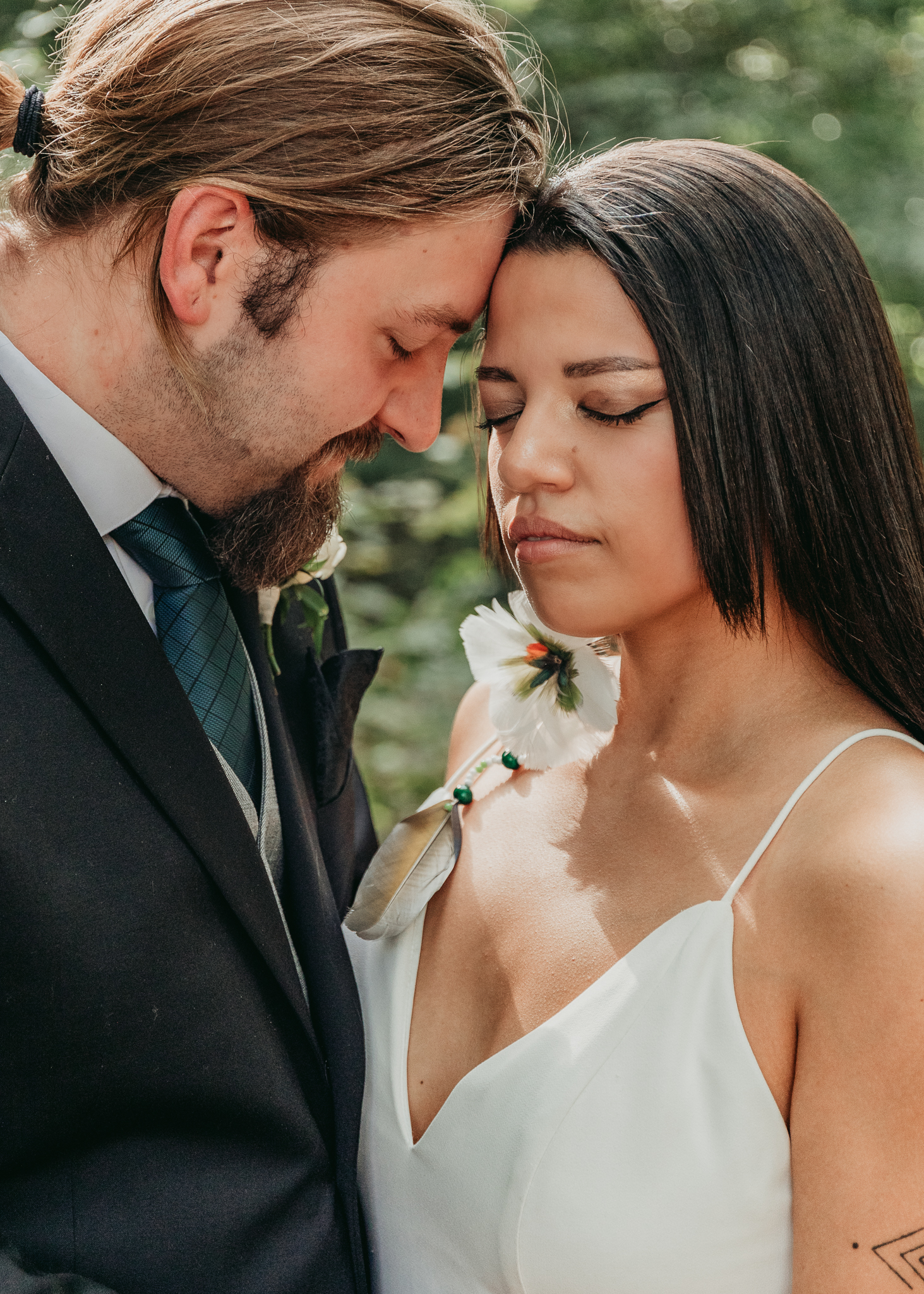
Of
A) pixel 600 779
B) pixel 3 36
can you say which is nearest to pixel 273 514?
pixel 600 779

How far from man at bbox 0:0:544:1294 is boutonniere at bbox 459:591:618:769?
0.34 metres

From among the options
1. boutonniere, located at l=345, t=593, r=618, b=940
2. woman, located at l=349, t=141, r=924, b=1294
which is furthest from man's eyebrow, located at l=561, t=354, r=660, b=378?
boutonniere, located at l=345, t=593, r=618, b=940

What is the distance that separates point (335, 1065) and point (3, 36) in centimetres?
309

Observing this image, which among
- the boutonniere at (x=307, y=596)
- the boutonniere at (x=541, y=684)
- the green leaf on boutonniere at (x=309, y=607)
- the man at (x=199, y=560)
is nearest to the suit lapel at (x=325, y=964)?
the man at (x=199, y=560)

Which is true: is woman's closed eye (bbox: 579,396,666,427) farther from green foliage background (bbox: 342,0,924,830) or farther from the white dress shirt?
green foliage background (bbox: 342,0,924,830)

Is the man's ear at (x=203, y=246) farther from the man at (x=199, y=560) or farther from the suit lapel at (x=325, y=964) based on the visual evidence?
the suit lapel at (x=325, y=964)

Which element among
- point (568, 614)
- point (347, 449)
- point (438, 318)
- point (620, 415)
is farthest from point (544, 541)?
point (347, 449)

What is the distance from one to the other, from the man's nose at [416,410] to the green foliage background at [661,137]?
152cm

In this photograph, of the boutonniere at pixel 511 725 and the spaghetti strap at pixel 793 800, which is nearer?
the spaghetti strap at pixel 793 800

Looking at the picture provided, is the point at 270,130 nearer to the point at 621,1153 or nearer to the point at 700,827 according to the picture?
the point at 700,827

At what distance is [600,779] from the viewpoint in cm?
228

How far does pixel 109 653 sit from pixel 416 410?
1010mm

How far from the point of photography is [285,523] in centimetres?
235

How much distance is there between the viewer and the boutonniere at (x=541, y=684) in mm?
2359
